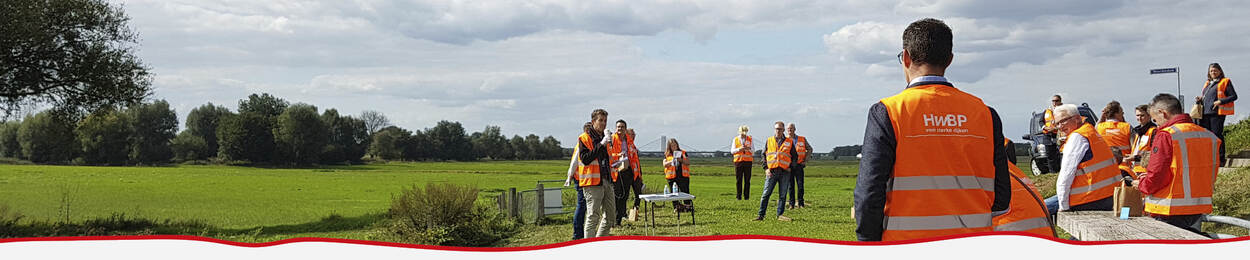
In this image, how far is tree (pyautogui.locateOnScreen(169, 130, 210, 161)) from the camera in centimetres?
3581

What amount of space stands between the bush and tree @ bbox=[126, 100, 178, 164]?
46.0 feet

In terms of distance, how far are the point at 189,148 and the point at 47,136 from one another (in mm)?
17576

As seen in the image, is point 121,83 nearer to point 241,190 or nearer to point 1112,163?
point 241,190

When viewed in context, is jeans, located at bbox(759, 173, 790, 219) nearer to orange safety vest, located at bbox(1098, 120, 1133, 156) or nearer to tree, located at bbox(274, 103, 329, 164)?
orange safety vest, located at bbox(1098, 120, 1133, 156)

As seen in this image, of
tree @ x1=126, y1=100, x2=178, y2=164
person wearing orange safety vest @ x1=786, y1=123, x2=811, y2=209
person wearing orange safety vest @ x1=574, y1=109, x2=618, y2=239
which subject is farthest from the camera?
tree @ x1=126, y1=100, x2=178, y2=164

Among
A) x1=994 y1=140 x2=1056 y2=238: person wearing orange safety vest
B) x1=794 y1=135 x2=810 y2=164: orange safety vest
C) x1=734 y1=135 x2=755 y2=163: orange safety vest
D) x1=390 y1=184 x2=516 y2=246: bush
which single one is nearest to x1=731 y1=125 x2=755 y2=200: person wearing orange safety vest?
x1=734 y1=135 x2=755 y2=163: orange safety vest

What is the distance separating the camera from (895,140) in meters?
2.42

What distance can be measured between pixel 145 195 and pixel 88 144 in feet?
37.4

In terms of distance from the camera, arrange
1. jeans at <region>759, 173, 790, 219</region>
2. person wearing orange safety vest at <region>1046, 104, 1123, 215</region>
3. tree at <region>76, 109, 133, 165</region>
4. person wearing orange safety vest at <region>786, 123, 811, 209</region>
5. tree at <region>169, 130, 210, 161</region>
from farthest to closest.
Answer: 1. tree at <region>169, 130, 210, 161</region>
2. tree at <region>76, 109, 133, 165</region>
3. person wearing orange safety vest at <region>786, 123, 811, 209</region>
4. jeans at <region>759, 173, 790, 219</region>
5. person wearing orange safety vest at <region>1046, 104, 1123, 215</region>

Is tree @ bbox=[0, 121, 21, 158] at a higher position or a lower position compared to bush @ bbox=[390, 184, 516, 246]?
higher

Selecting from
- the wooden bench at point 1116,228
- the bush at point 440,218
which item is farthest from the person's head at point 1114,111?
the bush at point 440,218

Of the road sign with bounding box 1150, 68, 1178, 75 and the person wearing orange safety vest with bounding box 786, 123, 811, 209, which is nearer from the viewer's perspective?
the road sign with bounding box 1150, 68, 1178, 75

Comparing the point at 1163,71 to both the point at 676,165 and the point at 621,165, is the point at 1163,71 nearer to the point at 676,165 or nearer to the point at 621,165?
the point at 621,165

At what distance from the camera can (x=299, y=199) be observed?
102ft
